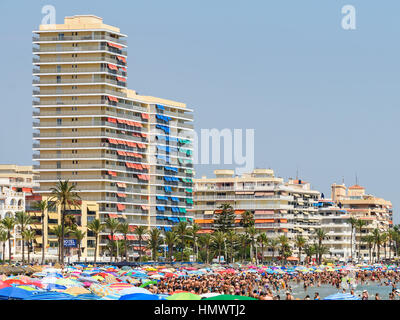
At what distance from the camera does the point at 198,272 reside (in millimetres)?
93500

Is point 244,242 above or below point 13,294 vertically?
below

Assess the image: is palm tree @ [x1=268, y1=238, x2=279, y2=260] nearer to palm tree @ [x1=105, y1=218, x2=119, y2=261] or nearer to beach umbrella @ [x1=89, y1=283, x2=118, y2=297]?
palm tree @ [x1=105, y1=218, x2=119, y2=261]

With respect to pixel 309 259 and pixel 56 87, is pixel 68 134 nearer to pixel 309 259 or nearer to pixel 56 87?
pixel 56 87

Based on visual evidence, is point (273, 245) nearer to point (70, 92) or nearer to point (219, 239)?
point (219, 239)

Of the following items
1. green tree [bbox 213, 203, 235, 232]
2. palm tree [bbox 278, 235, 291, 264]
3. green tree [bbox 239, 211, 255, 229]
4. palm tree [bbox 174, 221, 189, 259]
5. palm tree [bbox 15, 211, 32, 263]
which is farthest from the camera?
green tree [bbox 239, 211, 255, 229]

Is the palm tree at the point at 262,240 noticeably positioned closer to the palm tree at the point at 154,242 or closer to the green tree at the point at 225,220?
the green tree at the point at 225,220

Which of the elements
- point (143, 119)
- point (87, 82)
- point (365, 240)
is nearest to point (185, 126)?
point (143, 119)

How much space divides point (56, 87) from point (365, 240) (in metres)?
88.2

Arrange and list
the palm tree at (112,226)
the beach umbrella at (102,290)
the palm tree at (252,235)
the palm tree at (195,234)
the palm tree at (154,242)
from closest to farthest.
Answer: the beach umbrella at (102,290)
the palm tree at (112,226)
the palm tree at (154,242)
the palm tree at (195,234)
the palm tree at (252,235)

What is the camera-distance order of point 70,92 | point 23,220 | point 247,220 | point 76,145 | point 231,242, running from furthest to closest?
point 247,220 → point 231,242 → point 76,145 → point 70,92 → point 23,220

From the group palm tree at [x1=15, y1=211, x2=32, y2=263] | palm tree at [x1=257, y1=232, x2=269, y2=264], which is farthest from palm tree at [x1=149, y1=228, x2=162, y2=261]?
palm tree at [x1=257, y1=232, x2=269, y2=264]

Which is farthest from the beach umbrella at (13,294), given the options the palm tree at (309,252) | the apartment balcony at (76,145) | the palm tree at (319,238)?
the palm tree at (319,238)

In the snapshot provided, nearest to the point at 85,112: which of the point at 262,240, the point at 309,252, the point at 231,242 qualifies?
the point at 231,242
